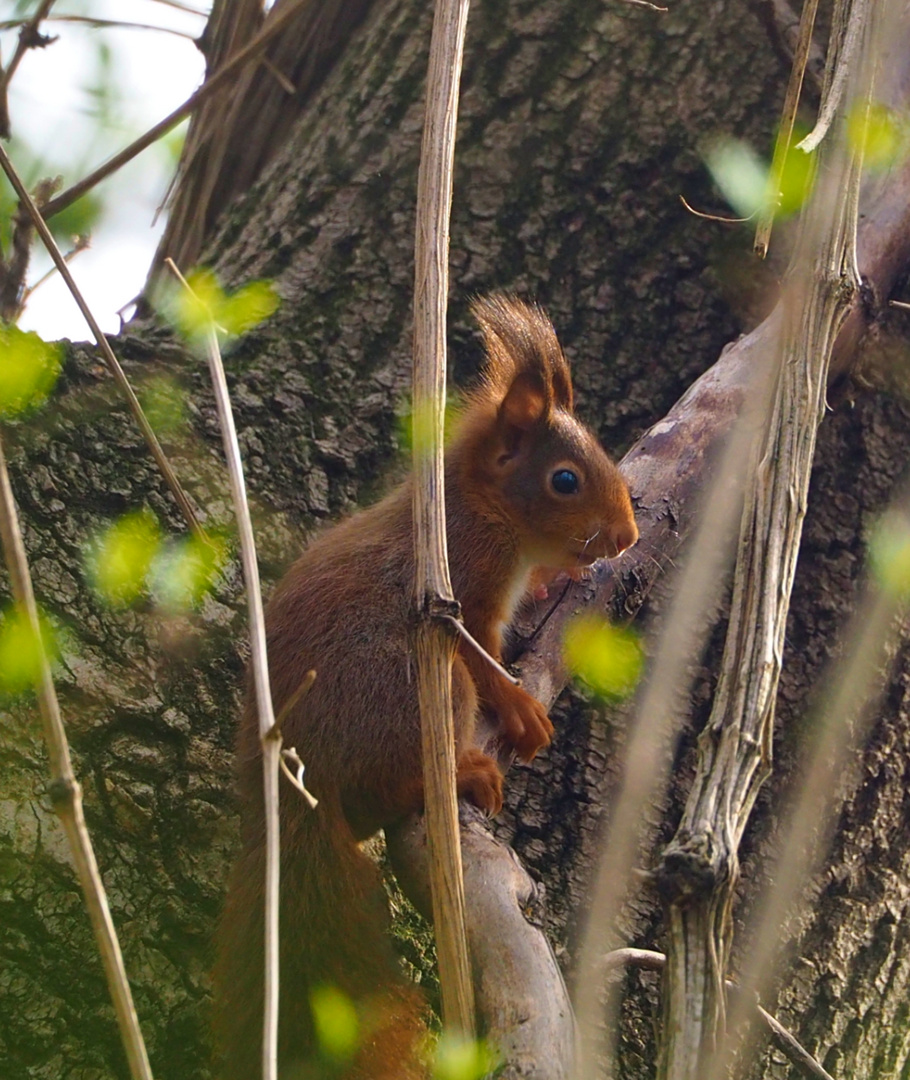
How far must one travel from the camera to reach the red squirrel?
5.76 feet

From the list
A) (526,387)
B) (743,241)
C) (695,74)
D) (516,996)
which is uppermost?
(695,74)

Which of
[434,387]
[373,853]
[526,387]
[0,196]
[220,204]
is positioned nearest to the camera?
[434,387]

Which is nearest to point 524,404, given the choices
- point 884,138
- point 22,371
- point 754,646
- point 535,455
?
point 535,455

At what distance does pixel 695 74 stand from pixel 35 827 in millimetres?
2204

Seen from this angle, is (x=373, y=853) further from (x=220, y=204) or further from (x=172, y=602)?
(x=220, y=204)

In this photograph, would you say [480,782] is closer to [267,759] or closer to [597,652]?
[597,652]

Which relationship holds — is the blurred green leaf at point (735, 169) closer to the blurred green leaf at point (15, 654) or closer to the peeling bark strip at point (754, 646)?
the peeling bark strip at point (754, 646)

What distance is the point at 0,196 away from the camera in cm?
294

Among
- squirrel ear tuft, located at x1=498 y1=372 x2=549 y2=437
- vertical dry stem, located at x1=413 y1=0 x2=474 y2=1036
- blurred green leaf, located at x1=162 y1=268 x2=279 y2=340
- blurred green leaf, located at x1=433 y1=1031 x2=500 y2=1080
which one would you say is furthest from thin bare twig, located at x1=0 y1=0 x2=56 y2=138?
blurred green leaf, located at x1=433 y1=1031 x2=500 y2=1080

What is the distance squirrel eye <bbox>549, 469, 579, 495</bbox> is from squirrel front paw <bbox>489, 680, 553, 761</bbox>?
618 millimetres

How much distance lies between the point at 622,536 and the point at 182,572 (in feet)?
2.70

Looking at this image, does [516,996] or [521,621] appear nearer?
[516,996]

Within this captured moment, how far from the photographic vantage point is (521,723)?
2072 millimetres

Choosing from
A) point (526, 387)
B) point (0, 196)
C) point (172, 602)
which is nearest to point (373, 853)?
point (172, 602)
